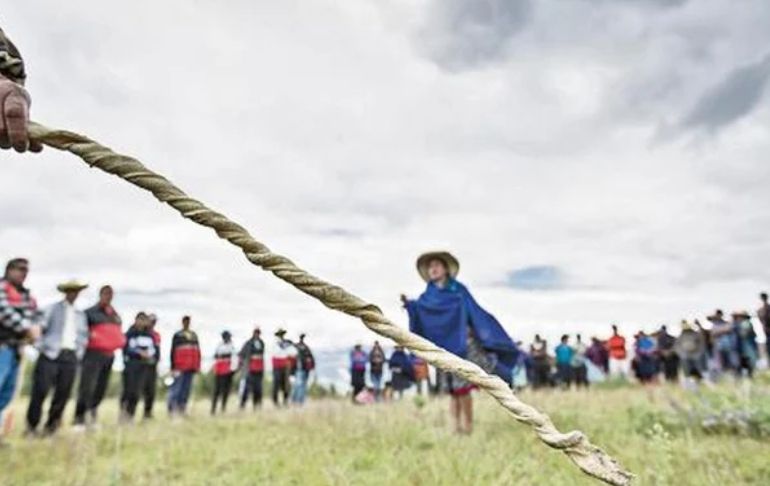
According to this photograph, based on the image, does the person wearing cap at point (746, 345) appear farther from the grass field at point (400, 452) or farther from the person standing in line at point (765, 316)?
the grass field at point (400, 452)

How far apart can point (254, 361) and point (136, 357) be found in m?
3.66

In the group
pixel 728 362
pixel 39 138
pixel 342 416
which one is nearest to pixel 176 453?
pixel 342 416

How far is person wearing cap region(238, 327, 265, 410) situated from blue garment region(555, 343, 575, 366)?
1006cm

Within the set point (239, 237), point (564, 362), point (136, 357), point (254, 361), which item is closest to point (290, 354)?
point (254, 361)

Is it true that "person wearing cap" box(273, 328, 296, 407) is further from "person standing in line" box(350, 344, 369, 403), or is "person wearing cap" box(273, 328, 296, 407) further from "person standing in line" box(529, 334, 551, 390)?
"person standing in line" box(529, 334, 551, 390)

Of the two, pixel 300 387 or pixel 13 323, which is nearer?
pixel 13 323

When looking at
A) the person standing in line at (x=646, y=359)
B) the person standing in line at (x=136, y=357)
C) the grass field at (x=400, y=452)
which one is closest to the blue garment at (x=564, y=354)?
the person standing in line at (x=646, y=359)

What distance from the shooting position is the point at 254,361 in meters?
15.5

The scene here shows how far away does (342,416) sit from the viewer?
31.8 ft

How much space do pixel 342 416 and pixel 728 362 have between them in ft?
41.3

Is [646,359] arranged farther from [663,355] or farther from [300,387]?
[300,387]

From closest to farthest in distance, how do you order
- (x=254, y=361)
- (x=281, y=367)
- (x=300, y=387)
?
(x=254, y=361) → (x=281, y=367) → (x=300, y=387)

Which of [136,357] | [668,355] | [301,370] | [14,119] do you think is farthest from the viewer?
[668,355]

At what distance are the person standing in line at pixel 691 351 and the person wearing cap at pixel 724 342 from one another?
13.4 inches
